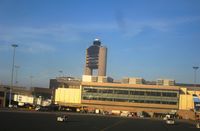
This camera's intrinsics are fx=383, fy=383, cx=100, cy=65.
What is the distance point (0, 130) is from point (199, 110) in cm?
10460

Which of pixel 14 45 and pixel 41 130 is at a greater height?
pixel 14 45

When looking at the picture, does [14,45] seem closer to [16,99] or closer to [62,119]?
[16,99]

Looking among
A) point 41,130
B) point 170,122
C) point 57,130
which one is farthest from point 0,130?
point 170,122

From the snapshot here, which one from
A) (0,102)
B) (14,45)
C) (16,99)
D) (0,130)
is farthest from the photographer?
(16,99)

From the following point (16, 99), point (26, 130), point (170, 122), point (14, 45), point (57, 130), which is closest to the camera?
point (26, 130)

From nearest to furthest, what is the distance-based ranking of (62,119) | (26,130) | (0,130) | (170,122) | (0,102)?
1. (0,130)
2. (26,130)
3. (62,119)
4. (170,122)
5. (0,102)

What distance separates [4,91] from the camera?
576 feet

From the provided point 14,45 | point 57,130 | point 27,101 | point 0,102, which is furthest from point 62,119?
point 27,101

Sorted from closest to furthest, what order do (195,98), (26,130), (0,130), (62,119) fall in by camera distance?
(0,130), (26,130), (62,119), (195,98)

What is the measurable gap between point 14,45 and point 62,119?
90501 mm

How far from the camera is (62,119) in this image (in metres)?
76.2

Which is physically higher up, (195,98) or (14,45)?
(14,45)

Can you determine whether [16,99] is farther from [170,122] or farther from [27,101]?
[170,122]

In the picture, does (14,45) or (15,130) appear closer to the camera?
(15,130)
